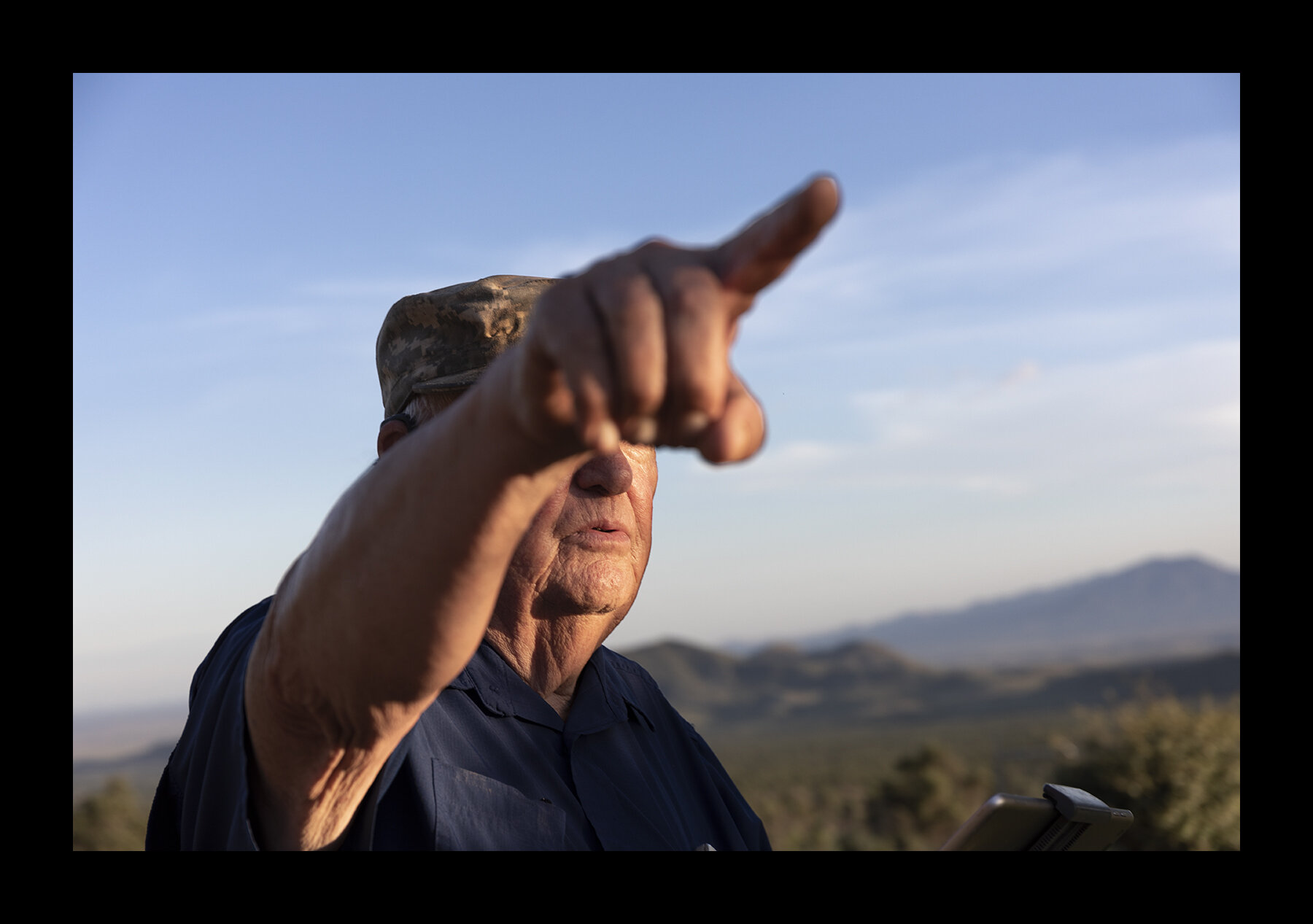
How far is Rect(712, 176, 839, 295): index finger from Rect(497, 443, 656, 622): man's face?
59.5 inches

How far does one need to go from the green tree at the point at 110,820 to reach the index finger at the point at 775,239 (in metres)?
21.3

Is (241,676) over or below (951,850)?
over

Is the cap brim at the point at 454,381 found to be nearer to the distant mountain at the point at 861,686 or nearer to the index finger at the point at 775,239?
the index finger at the point at 775,239

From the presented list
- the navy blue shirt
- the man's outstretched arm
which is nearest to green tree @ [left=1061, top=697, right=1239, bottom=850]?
the navy blue shirt

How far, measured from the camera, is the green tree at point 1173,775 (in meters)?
11.9

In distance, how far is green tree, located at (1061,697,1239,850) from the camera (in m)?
11.9

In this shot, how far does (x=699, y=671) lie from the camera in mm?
117312

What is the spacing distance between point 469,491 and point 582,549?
4.27ft

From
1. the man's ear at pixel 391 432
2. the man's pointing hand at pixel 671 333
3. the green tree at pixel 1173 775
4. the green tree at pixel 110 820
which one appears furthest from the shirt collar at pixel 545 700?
the green tree at pixel 110 820

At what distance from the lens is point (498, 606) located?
8.41ft

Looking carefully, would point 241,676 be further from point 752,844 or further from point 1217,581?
point 1217,581

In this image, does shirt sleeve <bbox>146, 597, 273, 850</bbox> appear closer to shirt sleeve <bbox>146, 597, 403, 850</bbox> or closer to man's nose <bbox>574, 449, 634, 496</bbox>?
shirt sleeve <bbox>146, 597, 403, 850</bbox>

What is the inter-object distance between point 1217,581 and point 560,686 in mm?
215743
